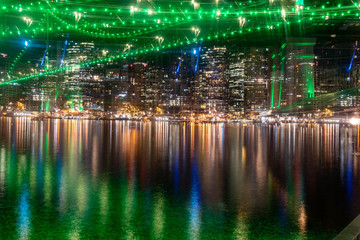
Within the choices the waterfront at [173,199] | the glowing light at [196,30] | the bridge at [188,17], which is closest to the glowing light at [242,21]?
the bridge at [188,17]

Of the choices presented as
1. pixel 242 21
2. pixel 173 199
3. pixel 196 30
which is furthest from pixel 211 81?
pixel 173 199

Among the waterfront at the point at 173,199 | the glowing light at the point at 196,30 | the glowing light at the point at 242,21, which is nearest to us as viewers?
the waterfront at the point at 173,199

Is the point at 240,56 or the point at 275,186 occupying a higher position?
the point at 240,56

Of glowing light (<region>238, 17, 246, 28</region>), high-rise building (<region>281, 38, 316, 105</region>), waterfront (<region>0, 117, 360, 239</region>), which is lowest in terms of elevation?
waterfront (<region>0, 117, 360, 239</region>)

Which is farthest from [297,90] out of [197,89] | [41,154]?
[197,89]

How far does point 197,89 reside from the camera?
3637 inches

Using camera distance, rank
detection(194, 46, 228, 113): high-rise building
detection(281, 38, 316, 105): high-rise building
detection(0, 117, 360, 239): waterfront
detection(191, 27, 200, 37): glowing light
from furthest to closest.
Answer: detection(194, 46, 228, 113): high-rise building < detection(281, 38, 316, 105): high-rise building < detection(191, 27, 200, 37): glowing light < detection(0, 117, 360, 239): waterfront

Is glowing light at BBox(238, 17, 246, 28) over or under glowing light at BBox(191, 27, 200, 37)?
under

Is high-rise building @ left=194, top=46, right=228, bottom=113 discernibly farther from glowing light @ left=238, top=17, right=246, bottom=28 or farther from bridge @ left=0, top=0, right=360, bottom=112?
→ glowing light @ left=238, top=17, right=246, bottom=28

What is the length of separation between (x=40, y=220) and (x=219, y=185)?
395 centimetres

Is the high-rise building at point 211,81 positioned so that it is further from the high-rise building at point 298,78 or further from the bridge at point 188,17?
the bridge at point 188,17

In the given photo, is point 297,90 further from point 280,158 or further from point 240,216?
point 240,216

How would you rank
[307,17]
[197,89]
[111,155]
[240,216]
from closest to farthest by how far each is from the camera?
[240,216] → [307,17] → [111,155] → [197,89]

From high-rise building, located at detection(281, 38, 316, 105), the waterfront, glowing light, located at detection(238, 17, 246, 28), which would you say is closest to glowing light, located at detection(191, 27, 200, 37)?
glowing light, located at detection(238, 17, 246, 28)
